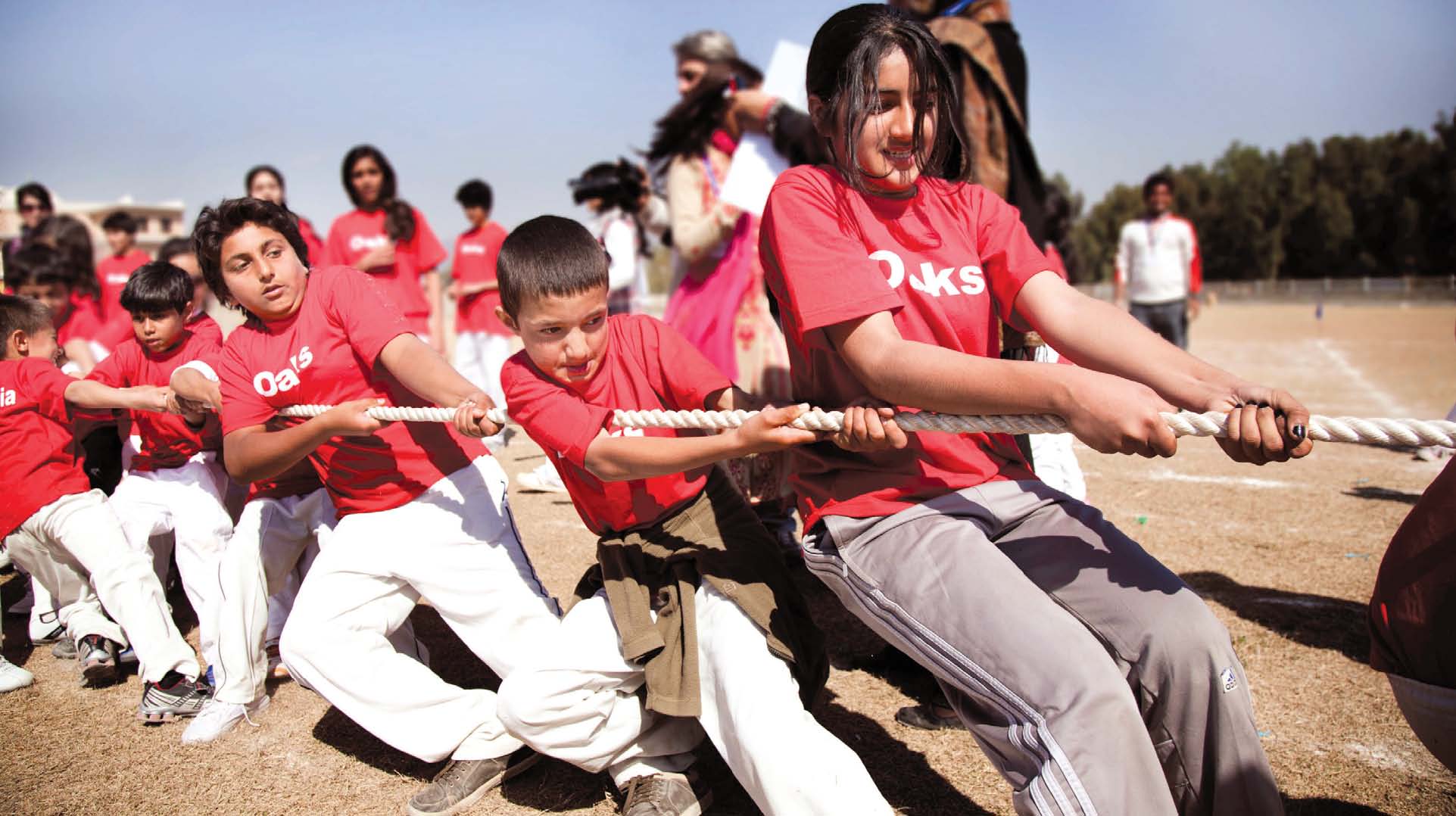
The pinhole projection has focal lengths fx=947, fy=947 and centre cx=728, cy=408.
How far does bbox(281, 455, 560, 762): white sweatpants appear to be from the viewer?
269 centimetres

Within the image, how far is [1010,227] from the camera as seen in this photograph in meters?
2.23

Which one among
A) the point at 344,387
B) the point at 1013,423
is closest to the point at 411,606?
the point at 344,387

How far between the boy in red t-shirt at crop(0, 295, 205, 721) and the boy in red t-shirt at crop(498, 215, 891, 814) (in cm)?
179

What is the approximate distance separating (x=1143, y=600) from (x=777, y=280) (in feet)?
3.35

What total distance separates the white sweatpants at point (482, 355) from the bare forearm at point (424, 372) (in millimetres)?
5376

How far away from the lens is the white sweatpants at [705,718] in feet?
A: 6.57

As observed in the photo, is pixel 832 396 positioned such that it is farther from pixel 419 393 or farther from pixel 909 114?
pixel 419 393

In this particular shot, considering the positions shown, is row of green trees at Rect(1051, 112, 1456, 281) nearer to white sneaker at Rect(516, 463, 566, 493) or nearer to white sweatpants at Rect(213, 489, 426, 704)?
white sneaker at Rect(516, 463, 566, 493)

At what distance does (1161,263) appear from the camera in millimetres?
8836

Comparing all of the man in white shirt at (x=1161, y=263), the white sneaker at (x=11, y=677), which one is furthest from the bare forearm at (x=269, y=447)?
the man in white shirt at (x=1161, y=263)

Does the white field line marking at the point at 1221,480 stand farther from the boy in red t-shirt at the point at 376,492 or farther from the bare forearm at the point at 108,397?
the bare forearm at the point at 108,397

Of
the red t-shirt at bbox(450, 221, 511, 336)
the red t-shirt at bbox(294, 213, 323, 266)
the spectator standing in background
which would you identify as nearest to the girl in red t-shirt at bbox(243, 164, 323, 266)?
the red t-shirt at bbox(294, 213, 323, 266)

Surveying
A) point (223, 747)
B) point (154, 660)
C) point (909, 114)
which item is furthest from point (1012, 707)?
point (154, 660)

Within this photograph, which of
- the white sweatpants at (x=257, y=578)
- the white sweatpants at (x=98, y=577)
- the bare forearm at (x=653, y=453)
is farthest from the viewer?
the white sweatpants at (x=98, y=577)
